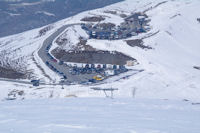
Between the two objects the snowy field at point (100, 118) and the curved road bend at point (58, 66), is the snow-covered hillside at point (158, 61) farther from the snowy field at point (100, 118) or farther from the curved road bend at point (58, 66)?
the snowy field at point (100, 118)

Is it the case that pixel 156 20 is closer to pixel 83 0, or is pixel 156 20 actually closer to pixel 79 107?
pixel 79 107

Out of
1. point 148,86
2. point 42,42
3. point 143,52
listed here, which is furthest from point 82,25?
point 148,86

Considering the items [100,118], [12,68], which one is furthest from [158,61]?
[100,118]

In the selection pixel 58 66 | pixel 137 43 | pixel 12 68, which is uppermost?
pixel 137 43

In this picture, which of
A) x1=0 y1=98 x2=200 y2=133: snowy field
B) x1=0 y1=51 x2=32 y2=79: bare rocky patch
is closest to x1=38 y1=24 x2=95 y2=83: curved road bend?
x1=0 y1=51 x2=32 y2=79: bare rocky patch

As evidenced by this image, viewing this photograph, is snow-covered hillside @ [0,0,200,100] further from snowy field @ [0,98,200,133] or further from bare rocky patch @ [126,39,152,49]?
snowy field @ [0,98,200,133]

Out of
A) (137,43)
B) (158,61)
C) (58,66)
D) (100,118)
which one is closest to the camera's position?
(100,118)

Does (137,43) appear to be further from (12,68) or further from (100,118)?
(100,118)

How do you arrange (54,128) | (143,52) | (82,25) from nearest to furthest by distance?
(54,128) < (143,52) < (82,25)
